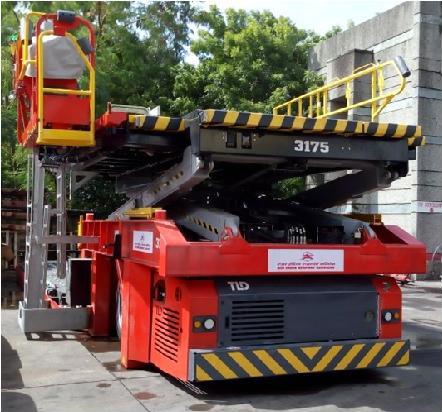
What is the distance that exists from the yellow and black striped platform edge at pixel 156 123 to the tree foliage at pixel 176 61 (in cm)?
1137

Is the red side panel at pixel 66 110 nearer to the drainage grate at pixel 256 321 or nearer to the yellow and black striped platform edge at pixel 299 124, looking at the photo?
the yellow and black striped platform edge at pixel 299 124

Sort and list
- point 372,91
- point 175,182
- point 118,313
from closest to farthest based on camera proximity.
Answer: point 175,182, point 372,91, point 118,313

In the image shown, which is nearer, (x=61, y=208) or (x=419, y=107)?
(x=61, y=208)

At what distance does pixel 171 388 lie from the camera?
18.8 feet

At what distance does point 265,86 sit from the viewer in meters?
19.3

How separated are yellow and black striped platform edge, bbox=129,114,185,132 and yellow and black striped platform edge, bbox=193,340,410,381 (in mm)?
2062

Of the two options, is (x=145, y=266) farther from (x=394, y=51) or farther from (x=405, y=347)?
(x=394, y=51)

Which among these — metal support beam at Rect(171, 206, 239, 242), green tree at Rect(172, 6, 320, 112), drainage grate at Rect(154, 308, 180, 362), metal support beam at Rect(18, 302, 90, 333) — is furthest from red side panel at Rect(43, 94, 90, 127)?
green tree at Rect(172, 6, 320, 112)

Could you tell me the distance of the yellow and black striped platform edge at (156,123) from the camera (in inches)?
219

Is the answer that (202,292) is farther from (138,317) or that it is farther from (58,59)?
(58,59)

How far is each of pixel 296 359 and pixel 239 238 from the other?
4.10 feet

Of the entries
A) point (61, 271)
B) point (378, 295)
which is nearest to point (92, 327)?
point (61, 271)

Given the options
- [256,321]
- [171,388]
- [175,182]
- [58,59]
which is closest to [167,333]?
[171,388]

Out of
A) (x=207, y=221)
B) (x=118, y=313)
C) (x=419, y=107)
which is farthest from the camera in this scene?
(x=419, y=107)
